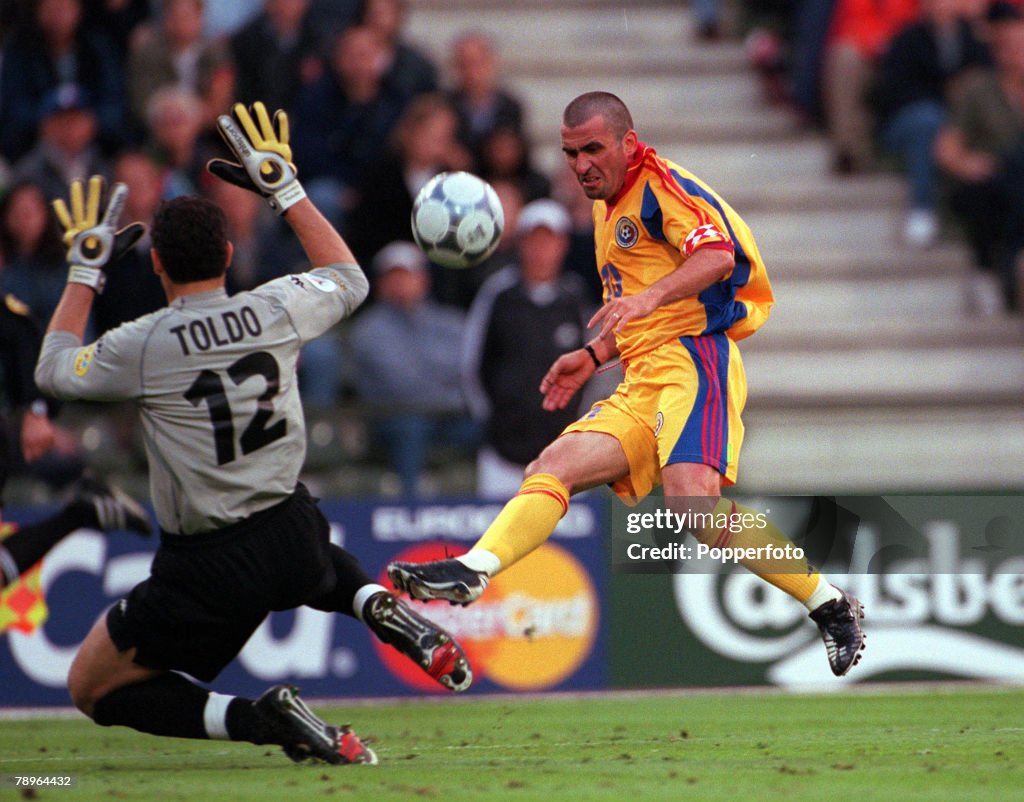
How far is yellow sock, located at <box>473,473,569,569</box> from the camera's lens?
700 centimetres

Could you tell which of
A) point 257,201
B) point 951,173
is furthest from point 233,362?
point 951,173

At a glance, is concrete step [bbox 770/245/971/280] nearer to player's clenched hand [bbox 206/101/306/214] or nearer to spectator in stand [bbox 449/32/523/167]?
spectator in stand [bbox 449/32/523/167]

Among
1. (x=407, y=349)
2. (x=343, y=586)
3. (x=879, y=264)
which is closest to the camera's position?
(x=343, y=586)

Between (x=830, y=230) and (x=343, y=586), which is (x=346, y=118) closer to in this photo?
(x=830, y=230)

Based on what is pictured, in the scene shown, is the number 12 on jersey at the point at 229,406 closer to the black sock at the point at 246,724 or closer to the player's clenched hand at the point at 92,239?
the player's clenched hand at the point at 92,239

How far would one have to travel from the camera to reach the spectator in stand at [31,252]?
11.8m

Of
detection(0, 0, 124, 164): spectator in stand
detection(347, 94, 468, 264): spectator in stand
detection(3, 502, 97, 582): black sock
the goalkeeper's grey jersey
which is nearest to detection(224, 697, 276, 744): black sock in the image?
the goalkeeper's grey jersey

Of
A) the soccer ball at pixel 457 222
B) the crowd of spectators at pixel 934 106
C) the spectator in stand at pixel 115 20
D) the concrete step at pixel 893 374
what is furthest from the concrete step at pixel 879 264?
the soccer ball at pixel 457 222

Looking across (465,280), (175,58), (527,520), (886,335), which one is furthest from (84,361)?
(886,335)

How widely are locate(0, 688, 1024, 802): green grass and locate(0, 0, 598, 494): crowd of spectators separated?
102 inches

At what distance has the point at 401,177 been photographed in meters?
12.9

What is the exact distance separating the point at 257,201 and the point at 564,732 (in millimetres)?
5522

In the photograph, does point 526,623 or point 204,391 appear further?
point 526,623

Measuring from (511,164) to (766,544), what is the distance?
6462 mm
